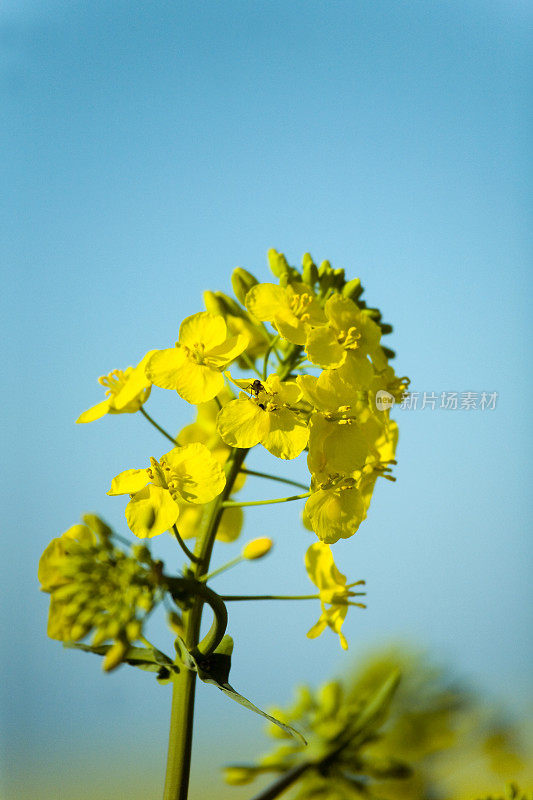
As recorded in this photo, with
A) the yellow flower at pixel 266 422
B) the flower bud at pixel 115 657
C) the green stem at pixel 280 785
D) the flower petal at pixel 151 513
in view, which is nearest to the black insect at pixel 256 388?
the yellow flower at pixel 266 422

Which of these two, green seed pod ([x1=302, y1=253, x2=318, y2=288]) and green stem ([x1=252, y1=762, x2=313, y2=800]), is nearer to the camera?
green stem ([x1=252, y1=762, x2=313, y2=800])

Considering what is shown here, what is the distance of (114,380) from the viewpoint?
2.28 ft

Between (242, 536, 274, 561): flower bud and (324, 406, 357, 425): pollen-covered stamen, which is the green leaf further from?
(324, 406, 357, 425): pollen-covered stamen

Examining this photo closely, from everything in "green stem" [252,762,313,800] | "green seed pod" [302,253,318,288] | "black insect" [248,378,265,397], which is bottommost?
"green stem" [252,762,313,800]

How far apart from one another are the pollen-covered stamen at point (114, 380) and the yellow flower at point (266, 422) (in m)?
0.13

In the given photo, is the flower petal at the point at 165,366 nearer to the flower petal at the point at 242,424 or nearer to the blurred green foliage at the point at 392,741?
the flower petal at the point at 242,424

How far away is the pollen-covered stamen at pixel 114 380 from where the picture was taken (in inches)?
27.2

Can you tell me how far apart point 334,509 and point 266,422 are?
89 millimetres

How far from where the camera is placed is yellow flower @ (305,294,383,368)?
0.64 meters

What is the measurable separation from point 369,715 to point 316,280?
1.38ft

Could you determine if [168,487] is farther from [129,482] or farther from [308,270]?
[308,270]

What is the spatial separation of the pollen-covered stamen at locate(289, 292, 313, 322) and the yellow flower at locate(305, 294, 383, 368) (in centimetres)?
2

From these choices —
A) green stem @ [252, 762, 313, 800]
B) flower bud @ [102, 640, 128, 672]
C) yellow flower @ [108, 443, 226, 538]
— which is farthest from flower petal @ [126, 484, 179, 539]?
green stem @ [252, 762, 313, 800]

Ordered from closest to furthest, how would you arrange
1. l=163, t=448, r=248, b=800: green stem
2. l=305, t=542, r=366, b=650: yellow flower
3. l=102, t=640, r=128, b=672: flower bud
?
Answer: l=102, t=640, r=128, b=672: flower bud < l=163, t=448, r=248, b=800: green stem < l=305, t=542, r=366, b=650: yellow flower
